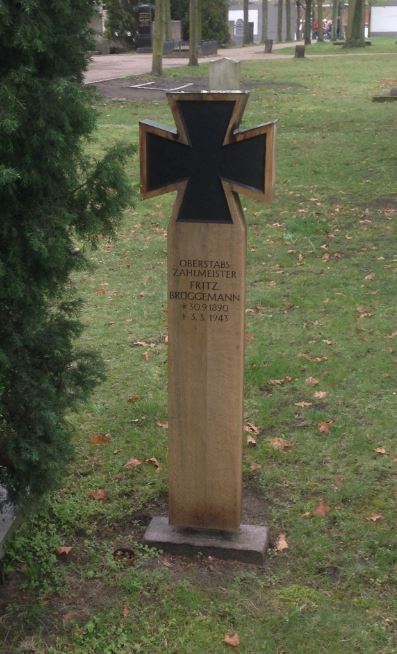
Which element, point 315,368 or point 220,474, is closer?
point 220,474

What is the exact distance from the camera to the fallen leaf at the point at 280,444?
5078mm

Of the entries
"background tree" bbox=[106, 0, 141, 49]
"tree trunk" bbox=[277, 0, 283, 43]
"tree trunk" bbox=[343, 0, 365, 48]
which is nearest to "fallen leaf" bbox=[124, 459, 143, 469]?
"tree trunk" bbox=[343, 0, 365, 48]

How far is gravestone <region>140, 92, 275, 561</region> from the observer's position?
3695 mm

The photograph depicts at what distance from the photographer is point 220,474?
4.07m

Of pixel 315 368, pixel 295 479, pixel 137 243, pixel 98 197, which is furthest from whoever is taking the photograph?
pixel 137 243

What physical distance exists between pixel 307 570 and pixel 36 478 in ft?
4.29

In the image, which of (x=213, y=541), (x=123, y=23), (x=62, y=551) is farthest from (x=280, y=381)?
(x=123, y=23)

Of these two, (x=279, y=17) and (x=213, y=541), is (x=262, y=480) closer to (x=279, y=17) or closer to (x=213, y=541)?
(x=213, y=541)

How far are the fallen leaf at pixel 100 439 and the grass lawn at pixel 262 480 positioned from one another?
0.02 meters

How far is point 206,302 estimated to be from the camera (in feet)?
12.7

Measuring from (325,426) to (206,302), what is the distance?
1754mm

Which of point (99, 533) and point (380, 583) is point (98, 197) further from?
point (380, 583)

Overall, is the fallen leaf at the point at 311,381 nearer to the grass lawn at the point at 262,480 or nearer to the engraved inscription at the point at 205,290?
the grass lawn at the point at 262,480

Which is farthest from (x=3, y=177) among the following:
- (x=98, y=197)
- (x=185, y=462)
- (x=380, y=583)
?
(x=380, y=583)
